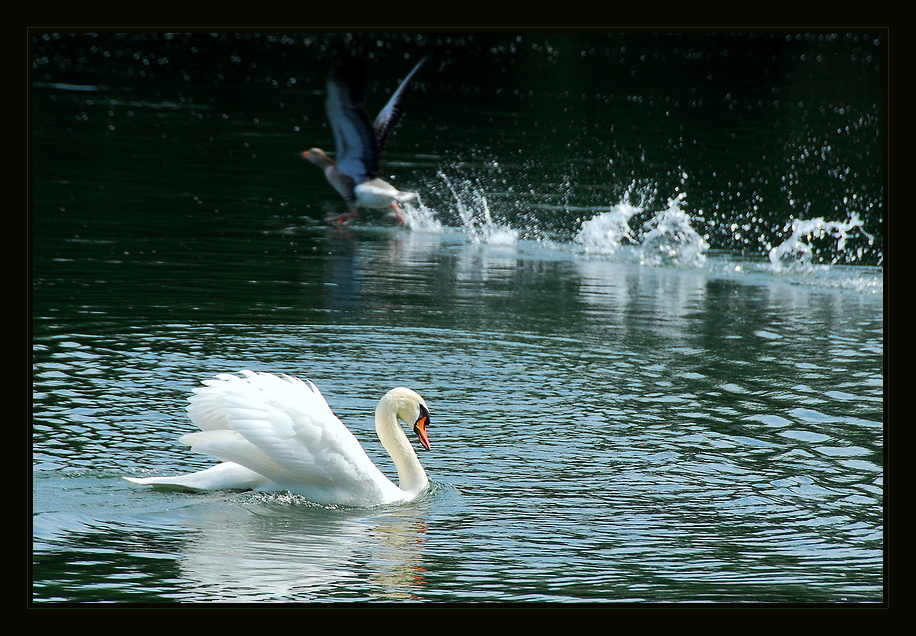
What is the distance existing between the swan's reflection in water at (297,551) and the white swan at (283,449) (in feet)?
0.36

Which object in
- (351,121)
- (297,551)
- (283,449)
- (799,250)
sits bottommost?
(297,551)

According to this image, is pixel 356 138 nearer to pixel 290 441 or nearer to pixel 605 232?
pixel 605 232

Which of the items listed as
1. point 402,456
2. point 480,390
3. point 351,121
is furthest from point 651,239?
point 402,456

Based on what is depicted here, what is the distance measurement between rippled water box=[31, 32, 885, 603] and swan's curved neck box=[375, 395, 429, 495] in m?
0.14

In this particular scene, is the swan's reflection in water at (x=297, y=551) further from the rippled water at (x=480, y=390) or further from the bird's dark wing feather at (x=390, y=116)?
the bird's dark wing feather at (x=390, y=116)

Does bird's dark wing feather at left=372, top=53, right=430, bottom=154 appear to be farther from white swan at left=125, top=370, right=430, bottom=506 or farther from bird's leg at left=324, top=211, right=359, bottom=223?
white swan at left=125, top=370, right=430, bottom=506

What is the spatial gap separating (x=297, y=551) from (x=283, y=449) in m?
0.71

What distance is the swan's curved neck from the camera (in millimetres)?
7691

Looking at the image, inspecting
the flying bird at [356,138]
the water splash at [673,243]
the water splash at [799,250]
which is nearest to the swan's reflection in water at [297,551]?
the flying bird at [356,138]

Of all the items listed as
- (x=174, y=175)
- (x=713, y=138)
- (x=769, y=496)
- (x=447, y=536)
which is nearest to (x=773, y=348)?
(x=769, y=496)

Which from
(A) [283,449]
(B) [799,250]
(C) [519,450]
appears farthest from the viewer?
(B) [799,250]

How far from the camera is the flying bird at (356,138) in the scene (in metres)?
15.7

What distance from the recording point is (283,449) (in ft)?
23.6

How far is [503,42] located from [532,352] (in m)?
42.8
